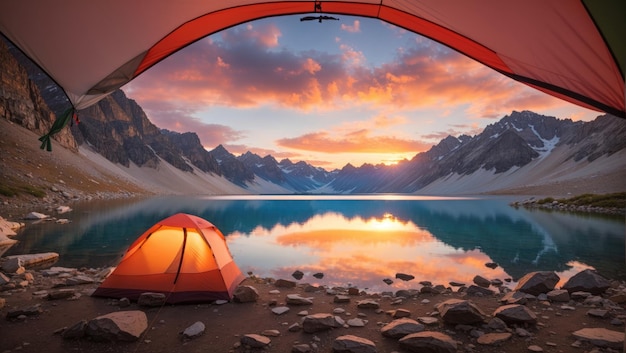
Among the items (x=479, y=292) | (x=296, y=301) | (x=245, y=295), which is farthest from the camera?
(x=479, y=292)

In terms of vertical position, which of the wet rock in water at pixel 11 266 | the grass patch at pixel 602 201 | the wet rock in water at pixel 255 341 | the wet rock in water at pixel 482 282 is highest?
the grass patch at pixel 602 201

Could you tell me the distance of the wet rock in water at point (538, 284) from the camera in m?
8.95

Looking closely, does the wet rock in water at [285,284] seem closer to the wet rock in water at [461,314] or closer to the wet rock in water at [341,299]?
the wet rock in water at [341,299]

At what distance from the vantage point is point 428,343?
5.45 metres

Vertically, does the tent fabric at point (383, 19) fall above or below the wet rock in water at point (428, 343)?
above

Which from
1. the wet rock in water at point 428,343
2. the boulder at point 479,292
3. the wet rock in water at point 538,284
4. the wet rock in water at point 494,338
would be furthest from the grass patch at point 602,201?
the wet rock in water at point 428,343

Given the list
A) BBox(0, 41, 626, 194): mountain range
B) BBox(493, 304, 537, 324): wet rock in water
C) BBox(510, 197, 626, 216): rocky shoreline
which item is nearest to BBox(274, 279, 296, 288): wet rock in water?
BBox(493, 304, 537, 324): wet rock in water

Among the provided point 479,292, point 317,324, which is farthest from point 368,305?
point 479,292

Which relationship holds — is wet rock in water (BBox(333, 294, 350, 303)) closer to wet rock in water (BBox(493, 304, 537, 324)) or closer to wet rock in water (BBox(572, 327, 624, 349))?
wet rock in water (BBox(493, 304, 537, 324))

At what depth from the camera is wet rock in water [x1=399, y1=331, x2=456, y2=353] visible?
5352mm

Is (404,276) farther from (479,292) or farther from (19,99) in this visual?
(19,99)

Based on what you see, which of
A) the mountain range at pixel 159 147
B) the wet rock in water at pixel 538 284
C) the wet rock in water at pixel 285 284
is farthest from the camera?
the mountain range at pixel 159 147

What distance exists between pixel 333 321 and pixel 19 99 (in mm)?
114981

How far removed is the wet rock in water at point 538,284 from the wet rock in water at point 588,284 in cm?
64
